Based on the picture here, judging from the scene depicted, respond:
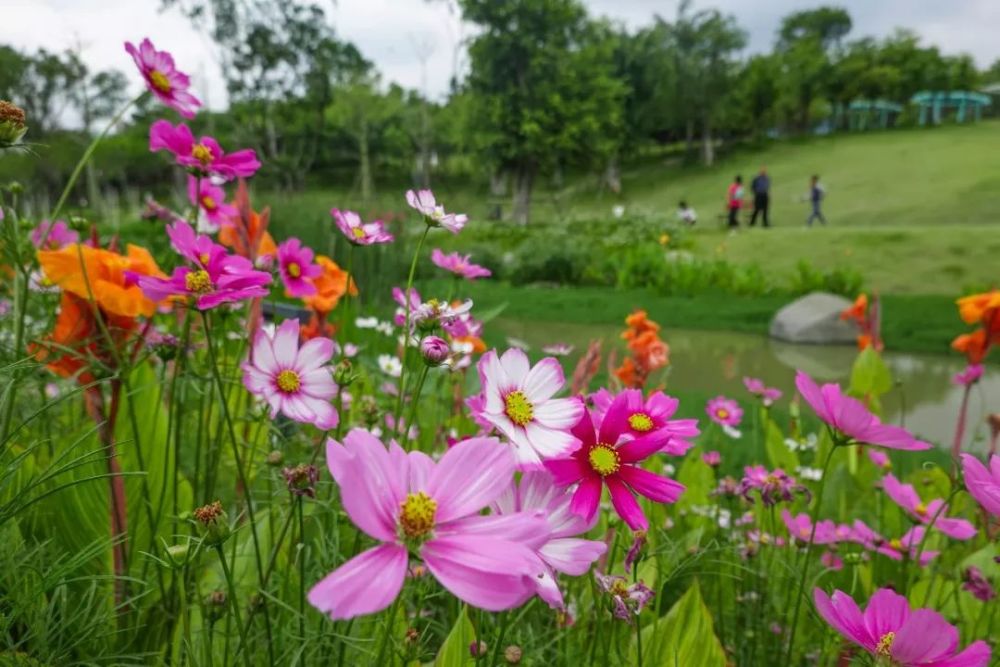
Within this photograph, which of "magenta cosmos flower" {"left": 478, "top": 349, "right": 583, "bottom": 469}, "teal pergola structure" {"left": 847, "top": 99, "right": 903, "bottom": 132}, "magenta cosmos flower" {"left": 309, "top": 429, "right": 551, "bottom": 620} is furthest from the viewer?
"teal pergola structure" {"left": 847, "top": 99, "right": 903, "bottom": 132}

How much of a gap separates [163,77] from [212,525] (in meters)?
0.79

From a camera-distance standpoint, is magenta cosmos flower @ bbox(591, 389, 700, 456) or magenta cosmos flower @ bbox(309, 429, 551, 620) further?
magenta cosmos flower @ bbox(591, 389, 700, 456)

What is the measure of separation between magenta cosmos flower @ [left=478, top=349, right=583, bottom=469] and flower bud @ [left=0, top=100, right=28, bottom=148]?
515 millimetres

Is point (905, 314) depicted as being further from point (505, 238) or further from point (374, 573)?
point (505, 238)

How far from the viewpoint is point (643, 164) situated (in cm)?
3362

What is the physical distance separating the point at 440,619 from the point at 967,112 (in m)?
57.3

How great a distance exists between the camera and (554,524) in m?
0.44

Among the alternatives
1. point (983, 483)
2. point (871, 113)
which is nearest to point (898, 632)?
point (983, 483)

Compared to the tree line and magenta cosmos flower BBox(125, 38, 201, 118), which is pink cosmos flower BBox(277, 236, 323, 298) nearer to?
magenta cosmos flower BBox(125, 38, 201, 118)

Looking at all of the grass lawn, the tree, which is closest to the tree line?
the tree

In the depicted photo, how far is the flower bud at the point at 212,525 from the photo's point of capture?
454mm

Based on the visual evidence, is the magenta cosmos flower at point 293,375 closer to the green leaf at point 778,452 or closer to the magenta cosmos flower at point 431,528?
the magenta cosmos flower at point 431,528

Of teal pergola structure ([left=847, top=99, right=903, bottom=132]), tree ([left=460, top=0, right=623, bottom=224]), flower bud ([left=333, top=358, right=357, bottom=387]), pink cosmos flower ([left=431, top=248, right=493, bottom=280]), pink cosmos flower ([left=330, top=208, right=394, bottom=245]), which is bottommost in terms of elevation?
flower bud ([left=333, top=358, right=357, bottom=387])

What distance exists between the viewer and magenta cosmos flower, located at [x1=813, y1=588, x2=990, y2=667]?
482 mm
